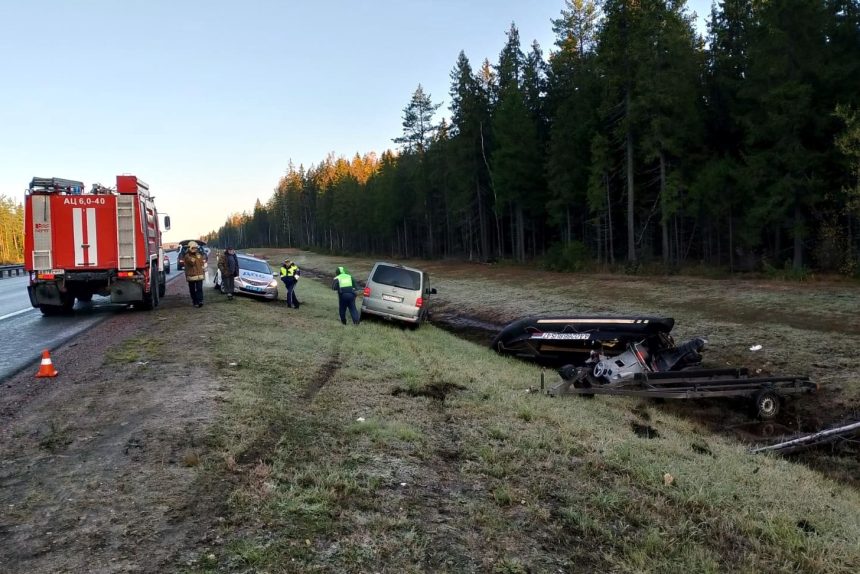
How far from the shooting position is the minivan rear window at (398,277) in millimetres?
14977

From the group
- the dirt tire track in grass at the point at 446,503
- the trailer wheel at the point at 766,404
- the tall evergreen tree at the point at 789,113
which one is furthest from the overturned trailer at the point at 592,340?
the tall evergreen tree at the point at 789,113

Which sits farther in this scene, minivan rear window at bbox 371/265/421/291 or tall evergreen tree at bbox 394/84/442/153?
tall evergreen tree at bbox 394/84/442/153

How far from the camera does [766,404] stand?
8539 millimetres

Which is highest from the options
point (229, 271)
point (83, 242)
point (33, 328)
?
point (83, 242)

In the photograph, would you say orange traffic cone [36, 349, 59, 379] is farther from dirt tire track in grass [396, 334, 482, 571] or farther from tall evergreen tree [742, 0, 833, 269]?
tall evergreen tree [742, 0, 833, 269]

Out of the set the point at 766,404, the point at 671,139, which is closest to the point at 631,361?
the point at 766,404

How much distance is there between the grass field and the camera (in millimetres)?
3389

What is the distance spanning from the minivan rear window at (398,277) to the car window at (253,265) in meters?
6.77

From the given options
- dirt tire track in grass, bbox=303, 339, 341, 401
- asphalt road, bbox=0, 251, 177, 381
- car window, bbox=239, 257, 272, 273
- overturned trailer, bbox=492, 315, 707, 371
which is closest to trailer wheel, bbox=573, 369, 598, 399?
overturned trailer, bbox=492, 315, 707, 371

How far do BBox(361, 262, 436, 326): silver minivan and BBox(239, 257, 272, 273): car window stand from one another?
660cm

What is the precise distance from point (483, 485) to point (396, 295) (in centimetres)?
1058

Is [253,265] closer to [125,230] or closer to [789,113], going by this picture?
[125,230]

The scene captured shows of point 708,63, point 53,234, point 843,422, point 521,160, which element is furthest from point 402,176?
point 843,422

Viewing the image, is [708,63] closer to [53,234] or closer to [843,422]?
[843,422]
